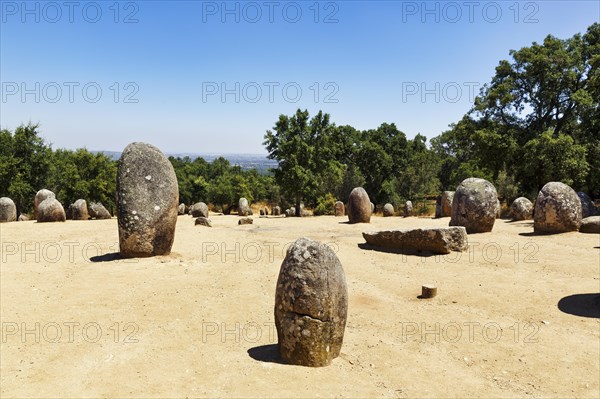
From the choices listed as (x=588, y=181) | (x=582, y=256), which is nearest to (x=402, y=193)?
(x=588, y=181)

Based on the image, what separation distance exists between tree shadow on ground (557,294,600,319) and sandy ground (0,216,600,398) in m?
0.04

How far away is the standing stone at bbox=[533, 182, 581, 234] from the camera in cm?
1677

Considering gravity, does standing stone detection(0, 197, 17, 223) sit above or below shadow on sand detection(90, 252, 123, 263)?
above

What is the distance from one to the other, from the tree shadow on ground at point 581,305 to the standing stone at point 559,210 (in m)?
8.46

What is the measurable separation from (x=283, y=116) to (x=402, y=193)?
17.1 metres

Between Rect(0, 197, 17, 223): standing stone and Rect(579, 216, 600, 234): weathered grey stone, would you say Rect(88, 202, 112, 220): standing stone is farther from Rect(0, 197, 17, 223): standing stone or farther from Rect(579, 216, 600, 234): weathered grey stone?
Rect(579, 216, 600, 234): weathered grey stone

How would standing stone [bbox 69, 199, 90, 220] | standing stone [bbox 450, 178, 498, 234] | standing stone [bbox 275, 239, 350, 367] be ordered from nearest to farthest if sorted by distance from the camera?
standing stone [bbox 275, 239, 350, 367]
standing stone [bbox 450, 178, 498, 234]
standing stone [bbox 69, 199, 90, 220]

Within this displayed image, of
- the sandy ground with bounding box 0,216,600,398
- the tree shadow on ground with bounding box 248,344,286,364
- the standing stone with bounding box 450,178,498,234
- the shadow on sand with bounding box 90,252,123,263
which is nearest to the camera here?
the sandy ground with bounding box 0,216,600,398

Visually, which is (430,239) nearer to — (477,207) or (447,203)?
(477,207)

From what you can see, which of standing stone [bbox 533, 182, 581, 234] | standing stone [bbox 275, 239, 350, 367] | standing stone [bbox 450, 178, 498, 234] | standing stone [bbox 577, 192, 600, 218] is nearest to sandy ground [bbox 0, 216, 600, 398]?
standing stone [bbox 275, 239, 350, 367]

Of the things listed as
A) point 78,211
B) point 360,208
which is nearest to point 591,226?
point 360,208

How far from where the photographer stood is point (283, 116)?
115ft

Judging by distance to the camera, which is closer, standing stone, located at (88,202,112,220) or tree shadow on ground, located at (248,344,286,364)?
tree shadow on ground, located at (248,344,286,364)

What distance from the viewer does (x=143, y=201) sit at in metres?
12.8
